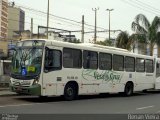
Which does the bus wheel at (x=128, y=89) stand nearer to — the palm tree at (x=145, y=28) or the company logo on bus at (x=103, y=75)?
the company logo on bus at (x=103, y=75)

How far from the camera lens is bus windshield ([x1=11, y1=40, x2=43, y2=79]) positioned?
1855 cm

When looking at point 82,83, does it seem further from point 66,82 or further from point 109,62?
point 109,62

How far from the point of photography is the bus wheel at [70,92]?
19920 millimetres

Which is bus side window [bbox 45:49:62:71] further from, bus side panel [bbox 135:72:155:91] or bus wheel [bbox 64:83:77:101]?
bus side panel [bbox 135:72:155:91]

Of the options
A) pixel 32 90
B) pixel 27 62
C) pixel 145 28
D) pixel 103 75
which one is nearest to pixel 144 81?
pixel 103 75

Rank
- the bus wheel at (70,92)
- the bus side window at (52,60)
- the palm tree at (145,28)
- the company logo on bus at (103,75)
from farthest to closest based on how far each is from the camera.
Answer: the palm tree at (145,28)
the company logo on bus at (103,75)
the bus wheel at (70,92)
the bus side window at (52,60)

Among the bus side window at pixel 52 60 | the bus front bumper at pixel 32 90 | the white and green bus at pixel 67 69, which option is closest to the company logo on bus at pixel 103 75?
the white and green bus at pixel 67 69

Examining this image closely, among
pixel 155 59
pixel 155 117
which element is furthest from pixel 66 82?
pixel 155 59

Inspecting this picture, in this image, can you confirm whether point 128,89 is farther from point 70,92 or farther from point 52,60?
point 52,60

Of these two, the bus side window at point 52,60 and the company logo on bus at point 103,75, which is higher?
the bus side window at point 52,60

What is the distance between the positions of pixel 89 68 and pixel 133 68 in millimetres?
5737

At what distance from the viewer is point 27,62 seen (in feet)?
61.9

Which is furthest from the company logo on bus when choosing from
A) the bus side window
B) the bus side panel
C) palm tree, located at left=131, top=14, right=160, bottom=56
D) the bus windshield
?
palm tree, located at left=131, top=14, right=160, bottom=56

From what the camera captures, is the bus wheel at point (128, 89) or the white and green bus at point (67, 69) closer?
the white and green bus at point (67, 69)
